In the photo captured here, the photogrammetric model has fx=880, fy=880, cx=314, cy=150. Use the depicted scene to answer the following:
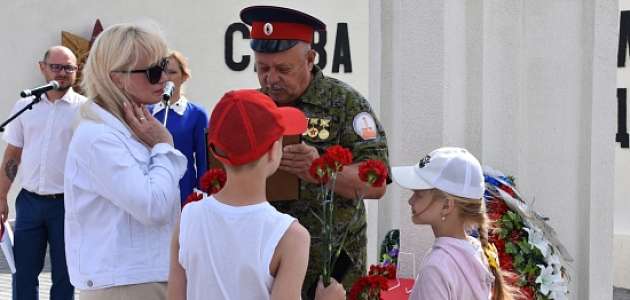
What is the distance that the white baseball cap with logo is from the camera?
10.2ft

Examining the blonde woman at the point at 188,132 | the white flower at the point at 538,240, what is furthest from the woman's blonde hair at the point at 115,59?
the white flower at the point at 538,240

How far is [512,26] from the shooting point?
4762 mm

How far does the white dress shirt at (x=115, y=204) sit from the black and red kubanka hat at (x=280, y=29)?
0.57 m

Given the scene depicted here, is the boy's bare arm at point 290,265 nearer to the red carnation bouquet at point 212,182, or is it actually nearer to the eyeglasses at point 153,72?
the red carnation bouquet at point 212,182

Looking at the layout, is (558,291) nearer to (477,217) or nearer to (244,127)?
(477,217)

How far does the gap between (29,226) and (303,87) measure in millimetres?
3041

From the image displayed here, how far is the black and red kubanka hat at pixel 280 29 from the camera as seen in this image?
3189mm

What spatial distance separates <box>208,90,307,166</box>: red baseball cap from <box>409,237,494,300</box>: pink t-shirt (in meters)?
0.87

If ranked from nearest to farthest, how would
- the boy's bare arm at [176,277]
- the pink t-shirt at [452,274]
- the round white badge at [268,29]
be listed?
1. the boy's bare arm at [176,277]
2. the pink t-shirt at [452,274]
3. the round white badge at [268,29]

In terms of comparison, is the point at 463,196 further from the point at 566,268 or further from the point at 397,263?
the point at 566,268

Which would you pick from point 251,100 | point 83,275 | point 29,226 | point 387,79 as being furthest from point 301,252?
point 29,226

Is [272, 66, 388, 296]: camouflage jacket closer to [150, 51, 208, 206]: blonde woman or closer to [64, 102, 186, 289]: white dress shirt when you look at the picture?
[64, 102, 186, 289]: white dress shirt

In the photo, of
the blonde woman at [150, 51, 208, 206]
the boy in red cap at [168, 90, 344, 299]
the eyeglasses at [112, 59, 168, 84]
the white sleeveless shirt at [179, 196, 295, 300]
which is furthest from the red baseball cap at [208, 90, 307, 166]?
the blonde woman at [150, 51, 208, 206]

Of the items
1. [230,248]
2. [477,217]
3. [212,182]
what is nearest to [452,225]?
[477,217]
